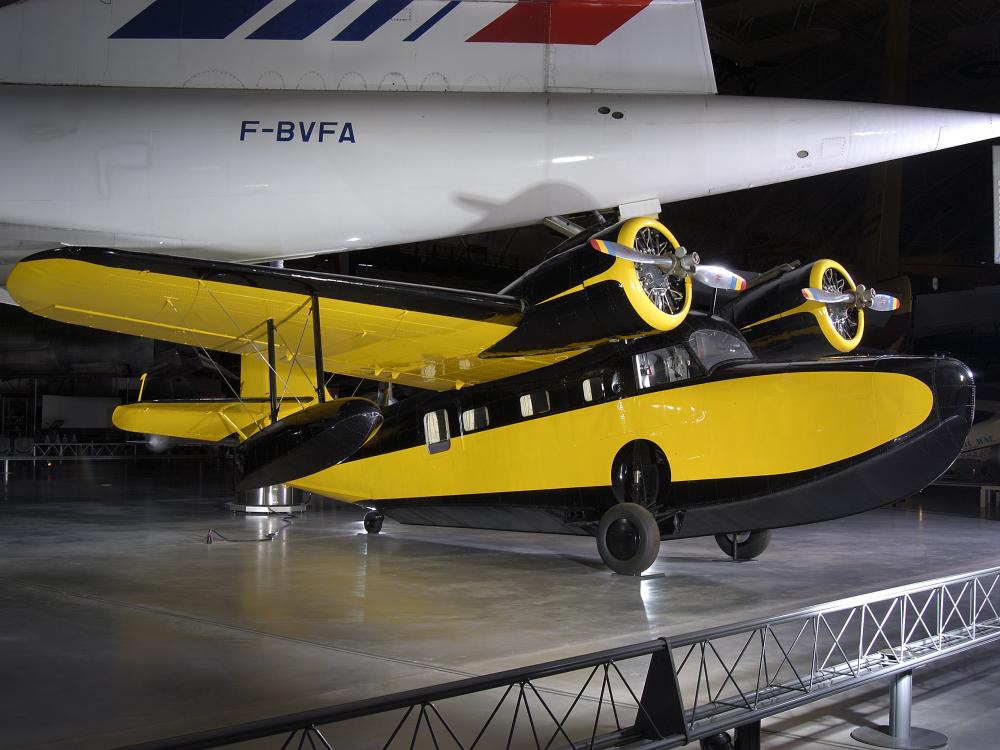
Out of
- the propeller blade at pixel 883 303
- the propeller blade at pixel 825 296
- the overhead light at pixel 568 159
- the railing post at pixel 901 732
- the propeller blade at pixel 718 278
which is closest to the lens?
the railing post at pixel 901 732

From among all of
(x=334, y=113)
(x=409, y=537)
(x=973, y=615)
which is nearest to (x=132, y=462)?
(x=409, y=537)

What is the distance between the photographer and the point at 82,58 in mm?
8508

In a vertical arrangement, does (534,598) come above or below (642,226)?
below

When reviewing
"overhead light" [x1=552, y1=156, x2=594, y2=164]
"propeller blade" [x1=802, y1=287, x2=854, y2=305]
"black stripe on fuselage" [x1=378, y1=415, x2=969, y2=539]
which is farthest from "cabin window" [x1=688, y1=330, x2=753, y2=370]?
"overhead light" [x1=552, y1=156, x2=594, y2=164]

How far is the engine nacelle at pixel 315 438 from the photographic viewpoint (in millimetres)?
8570

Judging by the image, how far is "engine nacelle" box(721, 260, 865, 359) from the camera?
1056 cm

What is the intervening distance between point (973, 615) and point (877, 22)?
28433 mm

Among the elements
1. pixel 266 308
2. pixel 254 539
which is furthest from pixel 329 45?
pixel 254 539

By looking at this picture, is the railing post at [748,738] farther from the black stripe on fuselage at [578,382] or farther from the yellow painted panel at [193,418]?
the yellow painted panel at [193,418]

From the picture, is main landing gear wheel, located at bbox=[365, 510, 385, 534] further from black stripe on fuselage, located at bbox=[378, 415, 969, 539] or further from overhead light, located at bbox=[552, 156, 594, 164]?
overhead light, located at bbox=[552, 156, 594, 164]

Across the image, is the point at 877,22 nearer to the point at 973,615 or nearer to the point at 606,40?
the point at 606,40

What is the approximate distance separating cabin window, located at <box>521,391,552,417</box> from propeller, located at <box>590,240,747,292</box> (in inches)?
98.8

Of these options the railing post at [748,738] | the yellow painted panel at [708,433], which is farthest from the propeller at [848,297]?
the railing post at [748,738]

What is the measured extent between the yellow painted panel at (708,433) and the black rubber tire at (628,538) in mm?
575
